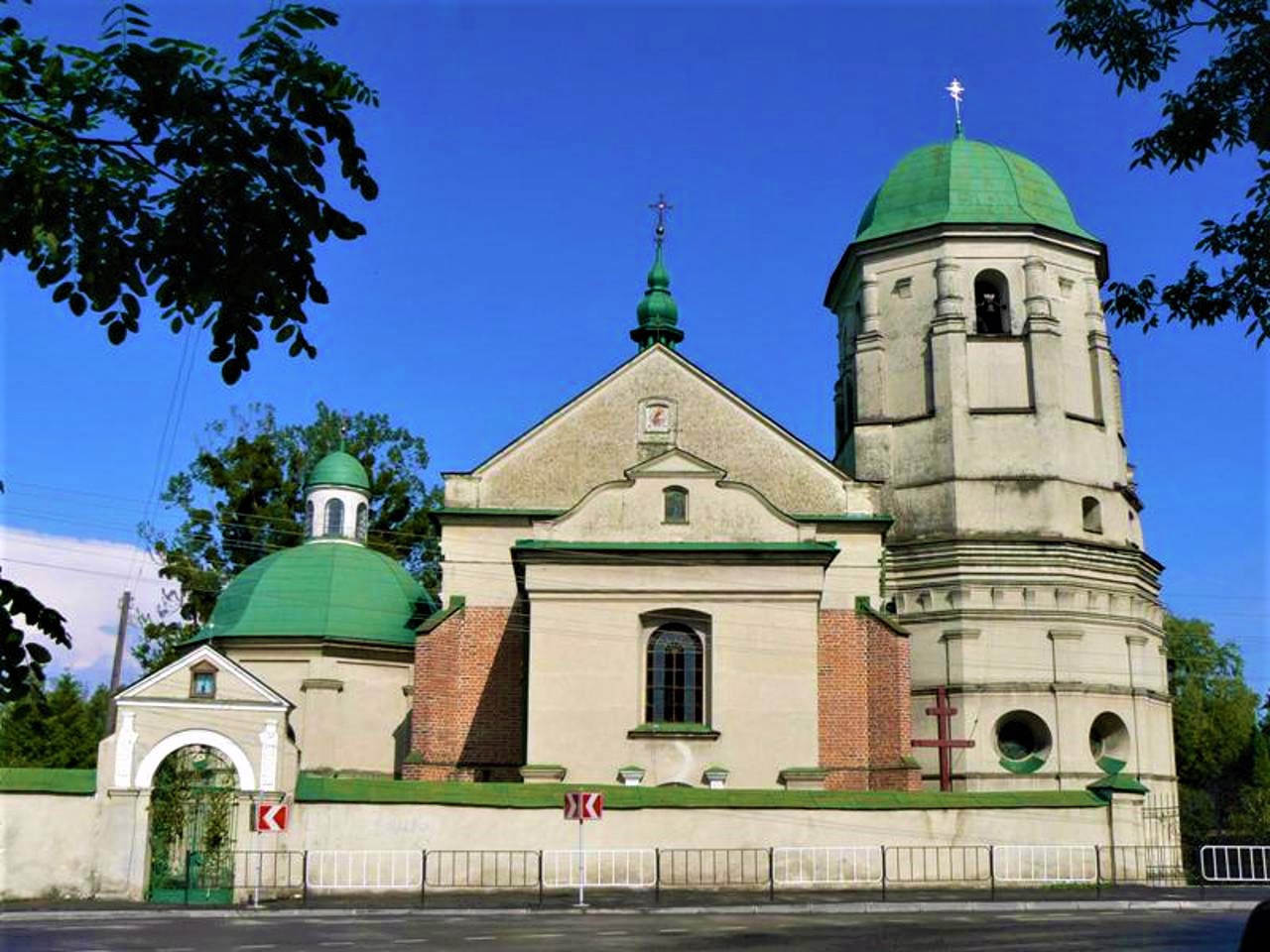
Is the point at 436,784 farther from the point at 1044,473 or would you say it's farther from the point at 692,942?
the point at 1044,473

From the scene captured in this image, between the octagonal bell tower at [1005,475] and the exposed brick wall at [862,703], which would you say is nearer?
the exposed brick wall at [862,703]

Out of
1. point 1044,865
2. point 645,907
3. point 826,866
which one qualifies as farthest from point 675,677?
point 1044,865

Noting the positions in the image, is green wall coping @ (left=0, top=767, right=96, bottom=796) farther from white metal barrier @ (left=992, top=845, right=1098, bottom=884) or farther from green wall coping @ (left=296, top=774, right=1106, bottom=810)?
white metal barrier @ (left=992, top=845, right=1098, bottom=884)

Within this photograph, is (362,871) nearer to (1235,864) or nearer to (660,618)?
(660,618)

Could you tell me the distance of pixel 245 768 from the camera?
23.0 m

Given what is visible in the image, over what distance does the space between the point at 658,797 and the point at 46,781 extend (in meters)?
9.91

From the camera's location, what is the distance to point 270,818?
22000 millimetres

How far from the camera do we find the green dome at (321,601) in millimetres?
32875

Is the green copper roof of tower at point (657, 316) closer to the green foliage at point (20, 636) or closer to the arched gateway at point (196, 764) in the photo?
the arched gateway at point (196, 764)

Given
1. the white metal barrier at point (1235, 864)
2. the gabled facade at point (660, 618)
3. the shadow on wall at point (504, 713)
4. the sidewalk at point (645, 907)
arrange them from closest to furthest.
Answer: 1. the sidewalk at point (645, 907)
2. the white metal barrier at point (1235, 864)
3. the gabled facade at point (660, 618)
4. the shadow on wall at point (504, 713)

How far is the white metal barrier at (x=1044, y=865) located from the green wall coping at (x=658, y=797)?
30.6 inches

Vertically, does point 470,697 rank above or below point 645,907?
above

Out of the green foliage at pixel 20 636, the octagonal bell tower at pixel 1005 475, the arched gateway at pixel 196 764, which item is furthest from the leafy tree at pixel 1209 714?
the green foliage at pixel 20 636

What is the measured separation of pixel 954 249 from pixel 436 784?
64.8 ft
